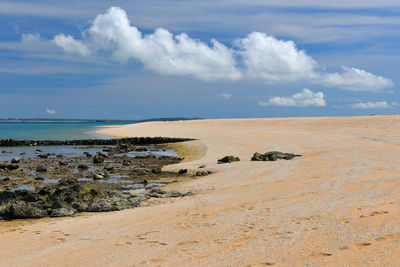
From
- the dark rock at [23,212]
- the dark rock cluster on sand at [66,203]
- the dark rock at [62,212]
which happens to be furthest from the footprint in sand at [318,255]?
the dark rock at [23,212]

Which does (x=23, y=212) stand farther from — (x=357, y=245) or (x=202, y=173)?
(x=202, y=173)

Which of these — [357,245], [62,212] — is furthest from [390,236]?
[62,212]

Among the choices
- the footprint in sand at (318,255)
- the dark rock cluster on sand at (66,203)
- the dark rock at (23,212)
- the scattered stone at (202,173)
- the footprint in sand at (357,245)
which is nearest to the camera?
the footprint in sand at (318,255)

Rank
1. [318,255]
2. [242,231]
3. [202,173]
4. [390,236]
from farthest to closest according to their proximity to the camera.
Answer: [202,173], [242,231], [390,236], [318,255]

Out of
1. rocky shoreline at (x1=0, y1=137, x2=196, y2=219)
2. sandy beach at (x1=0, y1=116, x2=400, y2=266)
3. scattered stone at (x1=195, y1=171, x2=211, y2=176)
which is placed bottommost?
rocky shoreline at (x1=0, y1=137, x2=196, y2=219)

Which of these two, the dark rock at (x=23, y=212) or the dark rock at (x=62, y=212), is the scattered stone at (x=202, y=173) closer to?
the dark rock at (x=62, y=212)

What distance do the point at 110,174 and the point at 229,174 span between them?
845 centimetres

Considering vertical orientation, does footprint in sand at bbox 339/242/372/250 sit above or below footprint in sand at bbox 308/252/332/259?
above

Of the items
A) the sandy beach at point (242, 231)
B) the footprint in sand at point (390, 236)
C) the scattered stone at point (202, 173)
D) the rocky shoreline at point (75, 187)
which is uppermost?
the footprint in sand at point (390, 236)

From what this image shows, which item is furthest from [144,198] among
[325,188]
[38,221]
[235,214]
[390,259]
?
[390,259]

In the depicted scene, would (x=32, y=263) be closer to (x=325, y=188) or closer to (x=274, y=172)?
(x=325, y=188)

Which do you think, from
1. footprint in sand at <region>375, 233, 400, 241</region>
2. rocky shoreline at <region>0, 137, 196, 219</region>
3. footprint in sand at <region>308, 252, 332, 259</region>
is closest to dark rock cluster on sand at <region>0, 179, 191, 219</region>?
rocky shoreline at <region>0, 137, 196, 219</region>

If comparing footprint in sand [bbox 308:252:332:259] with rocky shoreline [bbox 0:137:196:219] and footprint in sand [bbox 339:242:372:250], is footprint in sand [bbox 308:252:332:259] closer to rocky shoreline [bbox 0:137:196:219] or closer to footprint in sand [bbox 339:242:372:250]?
footprint in sand [bbox 339:242:372:250]

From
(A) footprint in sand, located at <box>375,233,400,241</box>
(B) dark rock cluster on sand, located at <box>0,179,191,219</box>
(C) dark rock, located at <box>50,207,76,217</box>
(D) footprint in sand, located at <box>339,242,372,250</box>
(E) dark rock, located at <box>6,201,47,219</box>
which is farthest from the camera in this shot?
(C) dark rock, located at <box>50,207,76,217</box>
